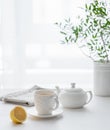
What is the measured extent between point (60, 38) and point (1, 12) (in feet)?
1.62

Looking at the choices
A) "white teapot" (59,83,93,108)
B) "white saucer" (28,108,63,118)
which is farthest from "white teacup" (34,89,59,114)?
"white teapot" (59,83,93,108)

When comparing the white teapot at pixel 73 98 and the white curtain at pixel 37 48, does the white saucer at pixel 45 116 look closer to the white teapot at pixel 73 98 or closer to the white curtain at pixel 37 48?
the white teapot at pixel 73 98

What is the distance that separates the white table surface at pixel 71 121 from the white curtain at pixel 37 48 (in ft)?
3.83

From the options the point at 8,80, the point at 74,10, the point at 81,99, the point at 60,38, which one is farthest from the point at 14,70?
the point at 81,99

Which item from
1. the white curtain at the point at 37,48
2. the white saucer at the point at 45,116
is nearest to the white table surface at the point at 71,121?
the white saucer at the point at 45,116

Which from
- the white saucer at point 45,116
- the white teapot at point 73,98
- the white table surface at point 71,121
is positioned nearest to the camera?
the white table surface at point 71,121

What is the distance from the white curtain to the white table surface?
3.83ft

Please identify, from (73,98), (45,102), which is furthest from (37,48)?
(45,102)

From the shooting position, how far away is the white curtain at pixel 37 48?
2.62 m

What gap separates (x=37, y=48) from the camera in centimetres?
267

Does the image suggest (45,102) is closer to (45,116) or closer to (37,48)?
(45,116)

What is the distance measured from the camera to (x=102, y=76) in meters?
1.75

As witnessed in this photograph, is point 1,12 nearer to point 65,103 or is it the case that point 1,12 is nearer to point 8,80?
point 8,80

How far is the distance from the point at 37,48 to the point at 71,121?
1412 mm
